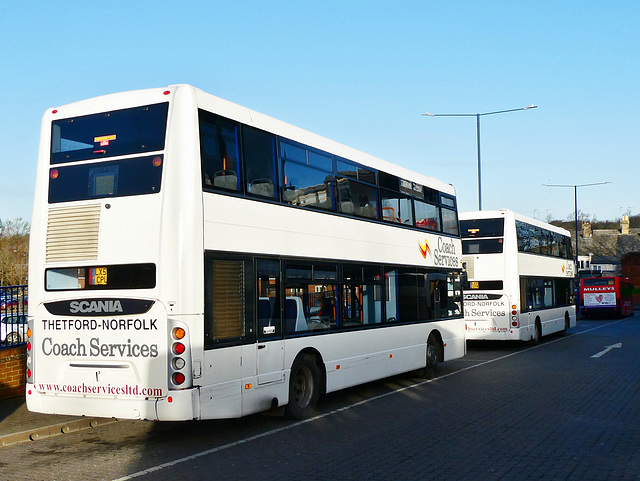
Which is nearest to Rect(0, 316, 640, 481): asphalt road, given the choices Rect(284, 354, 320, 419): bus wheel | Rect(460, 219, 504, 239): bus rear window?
Rect(284, 354, 320, 419): bus wheel

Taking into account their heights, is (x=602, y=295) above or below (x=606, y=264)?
below

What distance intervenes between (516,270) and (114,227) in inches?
635

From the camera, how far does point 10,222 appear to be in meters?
46.4

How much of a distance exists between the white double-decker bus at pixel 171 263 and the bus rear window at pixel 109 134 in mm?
17

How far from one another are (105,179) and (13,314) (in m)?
4.80

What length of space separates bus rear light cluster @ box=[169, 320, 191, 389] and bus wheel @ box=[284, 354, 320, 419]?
8.06ft

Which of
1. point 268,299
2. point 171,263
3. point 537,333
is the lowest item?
point 537,333

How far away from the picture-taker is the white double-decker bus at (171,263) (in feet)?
27.1

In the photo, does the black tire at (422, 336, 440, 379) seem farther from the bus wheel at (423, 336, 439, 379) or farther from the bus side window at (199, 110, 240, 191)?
the bus side window at (199, 110, 240, 191)

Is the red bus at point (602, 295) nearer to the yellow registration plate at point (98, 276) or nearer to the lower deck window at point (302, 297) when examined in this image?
the lower deck window at point (302, 297)

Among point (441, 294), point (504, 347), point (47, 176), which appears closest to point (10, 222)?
point (504, 347)

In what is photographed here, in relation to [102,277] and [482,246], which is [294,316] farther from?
[482,246]

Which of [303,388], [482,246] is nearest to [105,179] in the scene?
[303,388]

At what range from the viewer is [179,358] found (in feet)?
26.7
